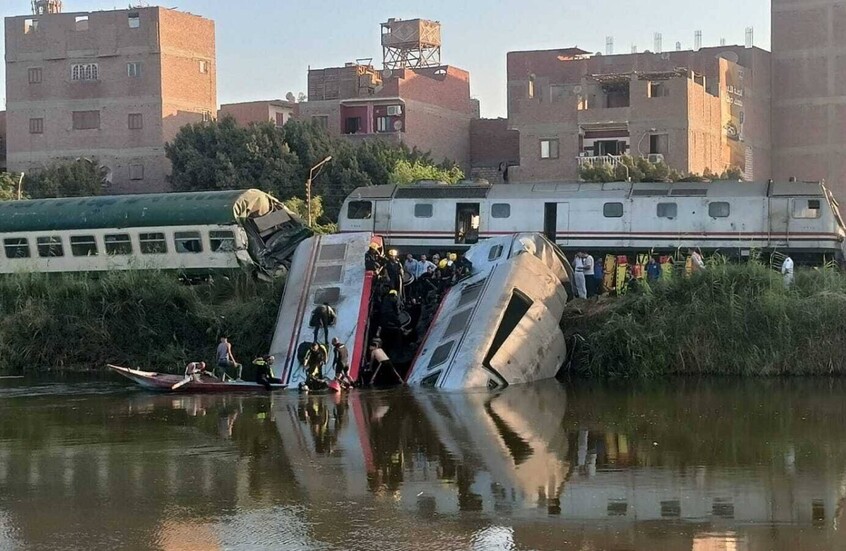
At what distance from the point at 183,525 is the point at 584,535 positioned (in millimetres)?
4183

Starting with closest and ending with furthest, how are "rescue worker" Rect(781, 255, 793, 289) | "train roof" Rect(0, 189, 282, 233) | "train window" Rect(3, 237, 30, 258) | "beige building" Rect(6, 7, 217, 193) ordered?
"rescue worker" Rect(781, 255, 793, 289) → "train roof" Rect(0, 189, 282, 233) → "train window" Rect(3, 237, 30, 258) → "beige building" Rect(6, 7, 217, 193)

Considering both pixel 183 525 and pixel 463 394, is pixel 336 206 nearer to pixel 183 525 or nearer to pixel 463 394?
pixel 463 394

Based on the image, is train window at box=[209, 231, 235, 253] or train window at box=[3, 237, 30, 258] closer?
train window at box=[209, 231, 235, 253]

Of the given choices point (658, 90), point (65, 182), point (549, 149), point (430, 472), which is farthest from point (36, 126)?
point (430, 472)

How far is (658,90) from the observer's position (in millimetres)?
64250

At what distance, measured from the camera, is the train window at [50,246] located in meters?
36.8

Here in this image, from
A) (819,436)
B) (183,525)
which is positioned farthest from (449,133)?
(183,525)

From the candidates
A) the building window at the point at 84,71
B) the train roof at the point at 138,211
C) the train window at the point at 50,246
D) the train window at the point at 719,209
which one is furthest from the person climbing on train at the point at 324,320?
the building window at the point at 84,71

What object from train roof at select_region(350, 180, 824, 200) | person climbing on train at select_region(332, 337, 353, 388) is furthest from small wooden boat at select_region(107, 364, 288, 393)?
train roof at select_region(350, 180, 824, 200)

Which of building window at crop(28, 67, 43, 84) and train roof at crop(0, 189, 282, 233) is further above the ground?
building window at crop(28, 67, 43, 84)

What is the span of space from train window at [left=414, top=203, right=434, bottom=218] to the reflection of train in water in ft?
0.10

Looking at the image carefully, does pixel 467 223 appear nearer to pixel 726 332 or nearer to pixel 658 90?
pixel 726 332

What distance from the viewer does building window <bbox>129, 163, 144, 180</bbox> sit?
6906 cm

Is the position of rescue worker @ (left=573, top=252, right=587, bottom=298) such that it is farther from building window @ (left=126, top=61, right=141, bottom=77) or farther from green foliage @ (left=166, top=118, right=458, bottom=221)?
building window @ (left=126, top=61, right=141, bottom=77)
